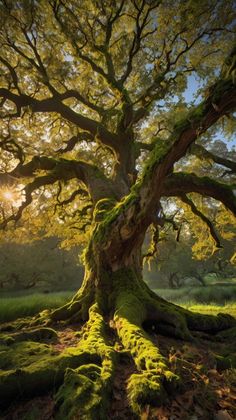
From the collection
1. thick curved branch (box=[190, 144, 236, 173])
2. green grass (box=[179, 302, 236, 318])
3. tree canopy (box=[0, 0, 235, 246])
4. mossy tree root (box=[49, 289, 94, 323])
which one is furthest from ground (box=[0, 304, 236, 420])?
thick curved branch (box=[190, 144, 236, 173])

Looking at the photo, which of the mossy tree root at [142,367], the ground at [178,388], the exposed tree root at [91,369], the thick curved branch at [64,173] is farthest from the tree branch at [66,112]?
the ground at [178,388]

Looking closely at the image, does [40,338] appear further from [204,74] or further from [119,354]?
[204,74]

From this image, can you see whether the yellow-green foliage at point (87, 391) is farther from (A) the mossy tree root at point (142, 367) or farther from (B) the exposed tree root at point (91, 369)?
(A) the mossy tree root at point (142, 367)

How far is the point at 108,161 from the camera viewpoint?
15.6 metres

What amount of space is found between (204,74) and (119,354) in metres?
12.9

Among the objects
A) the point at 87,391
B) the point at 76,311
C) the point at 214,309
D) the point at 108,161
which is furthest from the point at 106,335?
the point at 214,309

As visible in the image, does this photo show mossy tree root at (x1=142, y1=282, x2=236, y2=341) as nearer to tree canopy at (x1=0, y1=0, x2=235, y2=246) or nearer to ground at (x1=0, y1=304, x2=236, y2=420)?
ground at (x1=0, y1=304, x2=236, y2=420)

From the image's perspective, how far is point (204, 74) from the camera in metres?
12.9

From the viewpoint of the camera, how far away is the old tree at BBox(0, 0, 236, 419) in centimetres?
355

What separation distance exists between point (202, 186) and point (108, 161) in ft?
25.6

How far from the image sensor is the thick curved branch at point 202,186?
8.70 m

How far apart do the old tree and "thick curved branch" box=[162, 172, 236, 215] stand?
1.4 inches

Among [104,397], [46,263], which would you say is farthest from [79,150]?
[46,263]

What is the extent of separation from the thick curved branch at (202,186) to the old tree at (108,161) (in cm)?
4
